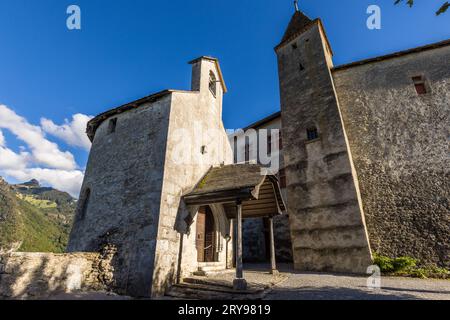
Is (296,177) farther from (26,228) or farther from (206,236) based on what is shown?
(26,228)

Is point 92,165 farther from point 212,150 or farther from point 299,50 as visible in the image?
point 299,50

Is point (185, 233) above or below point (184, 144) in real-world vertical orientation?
below

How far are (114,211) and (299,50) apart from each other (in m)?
13.5

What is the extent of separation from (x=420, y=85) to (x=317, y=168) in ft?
20.9

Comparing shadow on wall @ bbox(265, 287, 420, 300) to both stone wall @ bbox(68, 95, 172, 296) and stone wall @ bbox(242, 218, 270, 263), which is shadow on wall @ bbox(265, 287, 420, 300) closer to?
stone wall @ bbox(68, 95, 172, 296)

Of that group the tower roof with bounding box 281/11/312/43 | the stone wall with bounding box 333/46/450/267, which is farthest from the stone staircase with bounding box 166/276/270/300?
the tower roof with bounding box 281/11/312/43

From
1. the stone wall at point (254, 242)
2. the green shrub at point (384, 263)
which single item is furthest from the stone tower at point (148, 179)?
the green shrub at point (384, 263)

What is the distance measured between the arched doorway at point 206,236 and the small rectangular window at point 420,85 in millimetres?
11293

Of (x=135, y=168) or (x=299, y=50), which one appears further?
(x=299, y=50)

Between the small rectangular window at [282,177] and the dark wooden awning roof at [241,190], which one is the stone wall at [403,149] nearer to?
the small rectangular window at [282,177]

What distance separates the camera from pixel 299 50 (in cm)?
1419
